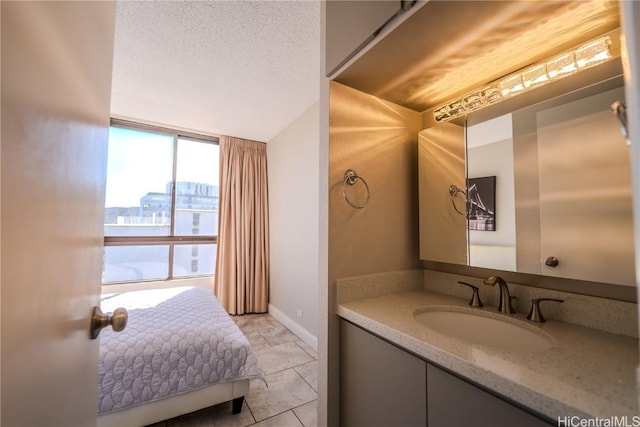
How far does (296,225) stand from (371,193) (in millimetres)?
1990

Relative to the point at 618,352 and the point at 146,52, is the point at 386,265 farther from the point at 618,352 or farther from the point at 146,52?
the point at 146,52

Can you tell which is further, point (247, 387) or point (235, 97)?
point (235, 97)

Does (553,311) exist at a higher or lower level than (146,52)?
lower

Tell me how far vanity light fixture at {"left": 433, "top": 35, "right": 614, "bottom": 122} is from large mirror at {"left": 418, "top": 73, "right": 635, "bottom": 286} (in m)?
0.06

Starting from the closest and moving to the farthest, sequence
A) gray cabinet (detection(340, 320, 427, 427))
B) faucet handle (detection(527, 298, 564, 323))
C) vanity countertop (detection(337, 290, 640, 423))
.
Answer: vanity countertop (detection(337, 290, 640, 423)), gray cabinet (detection(340, 320, 427, 427)), faucet handle (detection(527, 298, 564, 323))

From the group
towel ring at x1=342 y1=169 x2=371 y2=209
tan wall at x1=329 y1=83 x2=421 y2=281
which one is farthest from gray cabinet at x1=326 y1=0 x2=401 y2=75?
towel ring at x1=342 y1=169 x2=371 y2=209

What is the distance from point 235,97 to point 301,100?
0.69 meters

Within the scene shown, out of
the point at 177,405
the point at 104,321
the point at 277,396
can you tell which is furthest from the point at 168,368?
the point at 104,321

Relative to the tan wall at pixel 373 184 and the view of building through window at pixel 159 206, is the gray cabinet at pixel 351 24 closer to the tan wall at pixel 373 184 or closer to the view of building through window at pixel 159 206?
the tan wall at pixel 373 184

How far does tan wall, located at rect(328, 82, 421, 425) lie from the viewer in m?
1.12

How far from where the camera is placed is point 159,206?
3502 mm

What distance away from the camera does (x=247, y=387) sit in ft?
5.60

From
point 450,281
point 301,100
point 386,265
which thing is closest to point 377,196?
point 386,265

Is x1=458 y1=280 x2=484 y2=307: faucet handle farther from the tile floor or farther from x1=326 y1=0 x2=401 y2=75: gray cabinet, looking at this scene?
the tile floor
